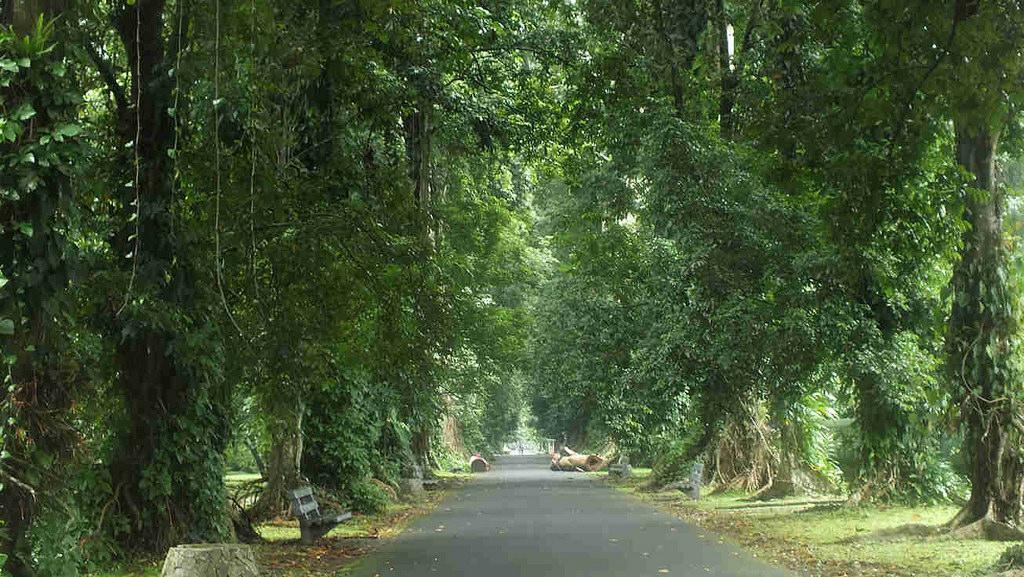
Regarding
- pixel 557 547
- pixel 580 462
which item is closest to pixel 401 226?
A: pixel 557 547

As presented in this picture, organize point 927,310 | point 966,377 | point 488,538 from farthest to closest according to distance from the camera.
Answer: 1. point 927,310
2. point 488,538
3. point 966,377

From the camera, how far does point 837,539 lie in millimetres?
15562

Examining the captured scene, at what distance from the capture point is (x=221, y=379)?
1313 cm

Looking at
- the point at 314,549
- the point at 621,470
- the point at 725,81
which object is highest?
the point at 725,81

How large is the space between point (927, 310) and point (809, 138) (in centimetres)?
831

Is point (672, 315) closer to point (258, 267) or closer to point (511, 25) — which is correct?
point (511, 25)

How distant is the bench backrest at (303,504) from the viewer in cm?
1541

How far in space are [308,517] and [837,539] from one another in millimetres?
7543

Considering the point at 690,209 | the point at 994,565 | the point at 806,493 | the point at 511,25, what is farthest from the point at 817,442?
the point at 994,565

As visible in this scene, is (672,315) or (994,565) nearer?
(994,565)

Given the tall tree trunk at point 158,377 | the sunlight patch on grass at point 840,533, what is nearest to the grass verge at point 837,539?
the sunlight patch on grass at point 840,533

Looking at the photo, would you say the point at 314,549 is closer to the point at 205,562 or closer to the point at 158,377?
the point at 158,377

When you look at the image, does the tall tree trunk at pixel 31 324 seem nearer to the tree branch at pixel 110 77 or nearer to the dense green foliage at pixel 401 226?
the dense green foliage at pixel 401 226

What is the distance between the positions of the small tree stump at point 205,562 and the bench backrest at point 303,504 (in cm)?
694
